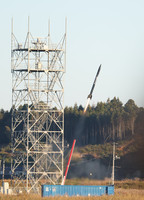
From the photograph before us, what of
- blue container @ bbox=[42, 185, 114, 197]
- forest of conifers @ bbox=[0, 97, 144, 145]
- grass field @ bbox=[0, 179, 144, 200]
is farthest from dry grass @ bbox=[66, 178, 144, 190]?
forest of conifers @ bbox=[0, 97, 144, 145]

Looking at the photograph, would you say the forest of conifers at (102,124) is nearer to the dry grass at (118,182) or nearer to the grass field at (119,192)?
the dry grass at (118,182)

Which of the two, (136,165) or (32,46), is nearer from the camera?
(32,46)

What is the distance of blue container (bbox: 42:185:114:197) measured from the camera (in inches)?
3161

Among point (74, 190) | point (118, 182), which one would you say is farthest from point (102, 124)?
point (74, 190)

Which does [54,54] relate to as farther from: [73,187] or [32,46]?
[73,187]

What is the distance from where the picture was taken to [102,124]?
13250 cm

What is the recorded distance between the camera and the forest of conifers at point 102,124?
116025 millimetres

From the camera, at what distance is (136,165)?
350ft

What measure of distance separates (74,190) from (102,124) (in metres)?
52.3

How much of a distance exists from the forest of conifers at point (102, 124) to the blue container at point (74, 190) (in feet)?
76.3

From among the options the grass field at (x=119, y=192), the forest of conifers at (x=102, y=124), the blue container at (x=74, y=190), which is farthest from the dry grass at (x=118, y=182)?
the forest of conifers at (x=102, y=124)

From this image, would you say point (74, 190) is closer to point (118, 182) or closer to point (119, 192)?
point (119, 192)

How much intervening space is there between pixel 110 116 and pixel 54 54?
4576 cm

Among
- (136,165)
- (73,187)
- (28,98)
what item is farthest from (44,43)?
(136,165)
